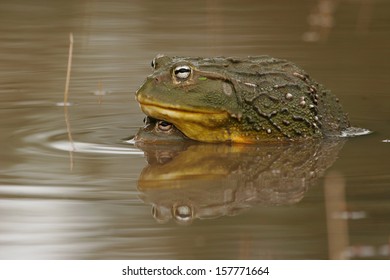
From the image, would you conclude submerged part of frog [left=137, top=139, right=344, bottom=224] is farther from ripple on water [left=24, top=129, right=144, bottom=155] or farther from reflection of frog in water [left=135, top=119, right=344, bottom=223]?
ripple on water [left=24, top=129, right=144, bottom=155]

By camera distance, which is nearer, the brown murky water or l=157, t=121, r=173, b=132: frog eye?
the brown murky water

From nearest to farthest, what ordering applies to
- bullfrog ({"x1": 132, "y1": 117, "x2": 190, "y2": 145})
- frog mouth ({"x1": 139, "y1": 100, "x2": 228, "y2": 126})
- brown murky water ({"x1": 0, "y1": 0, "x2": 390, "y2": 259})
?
brown murky water ({"x1": 0, "y1": 0, "x2": 390, "y2": 259}) < frog mouth ({"x1": 139, "y1": 100, "x2": 228, "y2": 126}) < bullfrog ({"x1": 132, "y1": 117, "x2": 190, "y2": 145})

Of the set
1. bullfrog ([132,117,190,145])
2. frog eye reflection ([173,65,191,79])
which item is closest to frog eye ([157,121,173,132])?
bullfrog ([132,117,190,145])

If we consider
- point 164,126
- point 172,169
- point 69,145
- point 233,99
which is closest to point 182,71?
point 233,99

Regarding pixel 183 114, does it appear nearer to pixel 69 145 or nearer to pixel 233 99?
pixel 233 99

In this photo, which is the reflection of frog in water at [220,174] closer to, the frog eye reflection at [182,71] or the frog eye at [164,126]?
the frog eye at [164,126]

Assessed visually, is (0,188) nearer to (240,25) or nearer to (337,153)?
(337,153)

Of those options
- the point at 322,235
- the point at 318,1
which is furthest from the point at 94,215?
the point at 318,1
